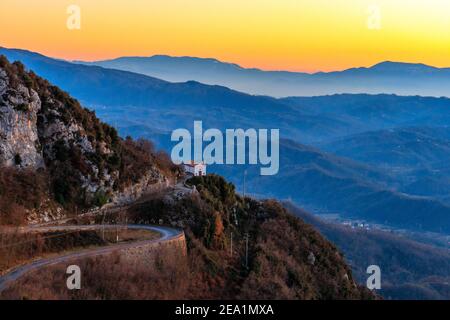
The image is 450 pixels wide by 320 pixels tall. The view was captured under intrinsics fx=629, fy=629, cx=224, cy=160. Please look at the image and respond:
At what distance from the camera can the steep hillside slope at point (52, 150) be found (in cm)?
4875

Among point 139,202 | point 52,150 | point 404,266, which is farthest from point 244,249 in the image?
point 404,266

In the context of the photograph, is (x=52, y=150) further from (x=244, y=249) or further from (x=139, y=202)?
(x=244, y=249)

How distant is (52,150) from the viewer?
52.7m

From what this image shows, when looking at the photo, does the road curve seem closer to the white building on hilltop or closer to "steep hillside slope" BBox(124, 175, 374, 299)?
"steep hillside slope" BBox(124, 175, 374, 299)

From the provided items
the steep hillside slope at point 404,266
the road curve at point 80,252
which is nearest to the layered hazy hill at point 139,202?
the road curve at point 80,252

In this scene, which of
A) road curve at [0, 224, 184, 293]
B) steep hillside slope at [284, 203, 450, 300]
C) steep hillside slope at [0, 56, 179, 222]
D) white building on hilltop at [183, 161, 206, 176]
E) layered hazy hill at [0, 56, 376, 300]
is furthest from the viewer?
steep hillside slope at [284, 203, 450, 300]

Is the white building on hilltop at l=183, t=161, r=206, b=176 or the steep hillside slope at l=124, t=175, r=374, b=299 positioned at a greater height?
the white building on hilltop at l=183, t=161, r=206, b=176

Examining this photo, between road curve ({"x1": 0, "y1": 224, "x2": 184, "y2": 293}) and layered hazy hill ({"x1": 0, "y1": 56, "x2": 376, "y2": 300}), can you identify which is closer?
road curve ({"x1": 0, "y1": 224, "x2": 184, "y2": 293})

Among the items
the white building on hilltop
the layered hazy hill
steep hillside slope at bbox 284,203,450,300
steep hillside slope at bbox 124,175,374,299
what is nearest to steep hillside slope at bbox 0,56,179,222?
the layered hazy hill

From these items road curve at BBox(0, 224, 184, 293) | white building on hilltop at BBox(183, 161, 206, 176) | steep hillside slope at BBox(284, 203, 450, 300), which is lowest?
steep hillside slope at BBox(284, 203, 450, 300)

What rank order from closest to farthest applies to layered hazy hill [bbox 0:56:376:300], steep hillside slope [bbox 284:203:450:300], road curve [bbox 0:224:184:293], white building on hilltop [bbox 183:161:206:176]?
road curve [bbox 0:224:184:293] < layered hazy hill [bbox 0:56:376:300] < white building on hilltop [bbox 183:161:206:176] < steep hillside slope [bbox 284:203:450:300]

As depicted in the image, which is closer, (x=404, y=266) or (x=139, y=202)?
(x=139, y=202)

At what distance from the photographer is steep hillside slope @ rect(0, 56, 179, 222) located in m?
48.8
